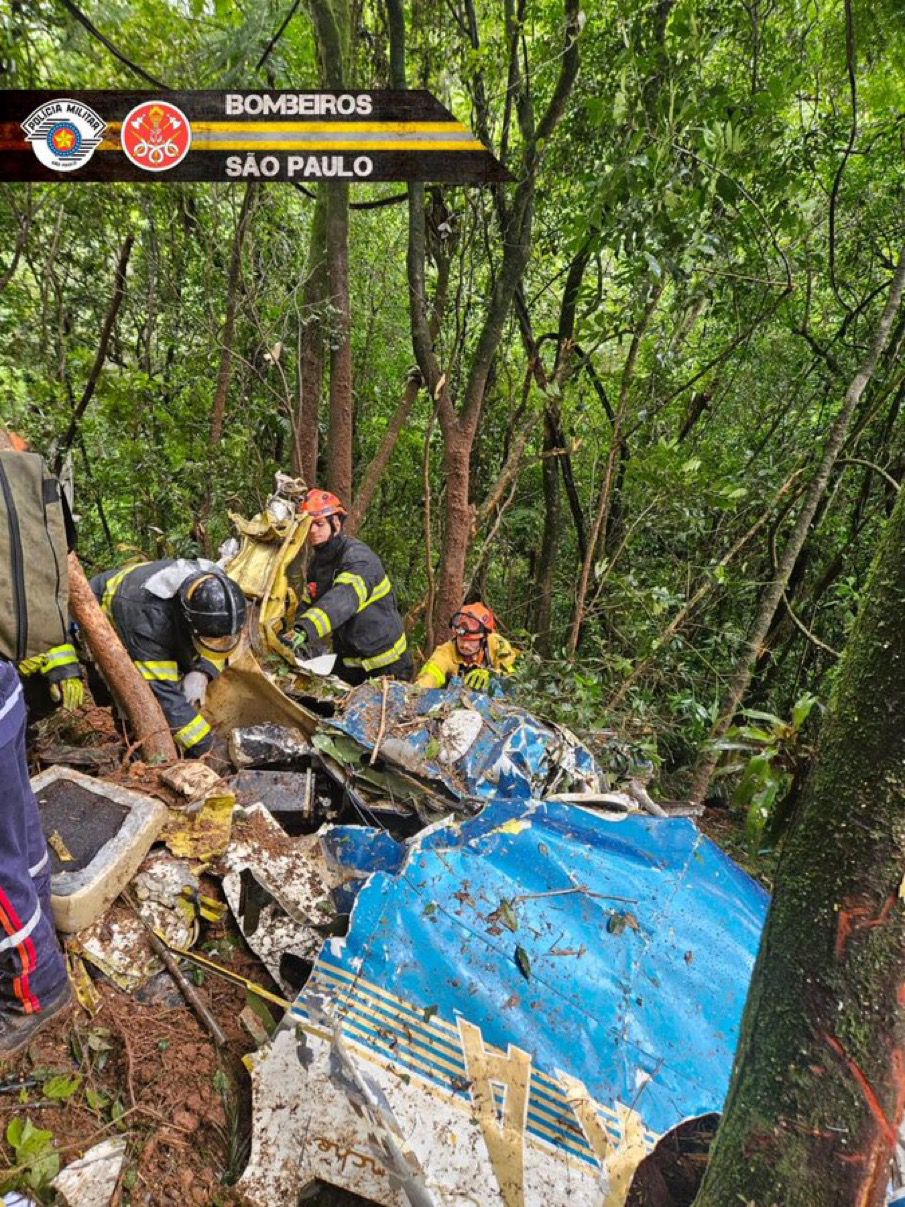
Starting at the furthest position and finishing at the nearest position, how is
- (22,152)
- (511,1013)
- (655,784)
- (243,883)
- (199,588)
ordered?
1. (655,784)
2. (22,152)
3. (199,588)
4. (243,883)
5. (511,1013)

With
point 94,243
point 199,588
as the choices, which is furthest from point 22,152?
point 199,588

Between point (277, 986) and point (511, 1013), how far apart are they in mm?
838

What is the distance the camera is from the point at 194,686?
3.17 metres

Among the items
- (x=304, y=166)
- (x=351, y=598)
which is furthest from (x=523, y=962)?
(x=304, y=166)

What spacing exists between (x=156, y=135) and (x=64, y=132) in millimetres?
557

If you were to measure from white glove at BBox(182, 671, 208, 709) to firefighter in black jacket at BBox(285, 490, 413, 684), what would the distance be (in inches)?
31.2

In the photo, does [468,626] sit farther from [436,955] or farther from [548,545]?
[436,955]

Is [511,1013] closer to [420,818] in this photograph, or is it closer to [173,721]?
[420,818]

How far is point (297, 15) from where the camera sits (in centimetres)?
500

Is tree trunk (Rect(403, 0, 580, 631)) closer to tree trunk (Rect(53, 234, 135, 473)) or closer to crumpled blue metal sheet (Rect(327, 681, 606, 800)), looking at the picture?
crumpled blue metal sheet (Rect(327, 681, 606, 800))

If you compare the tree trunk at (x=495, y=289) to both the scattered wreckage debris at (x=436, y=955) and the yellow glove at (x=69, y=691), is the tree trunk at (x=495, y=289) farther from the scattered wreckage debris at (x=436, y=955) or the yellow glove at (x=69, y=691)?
the yellow glove at (x=69, y=691)

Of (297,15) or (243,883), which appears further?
A: (297,15)

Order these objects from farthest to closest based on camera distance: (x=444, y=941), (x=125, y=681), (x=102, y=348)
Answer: (x=102, y=348)
(x=125, y=681)
(x=444, y=941)

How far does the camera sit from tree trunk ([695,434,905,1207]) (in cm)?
82
